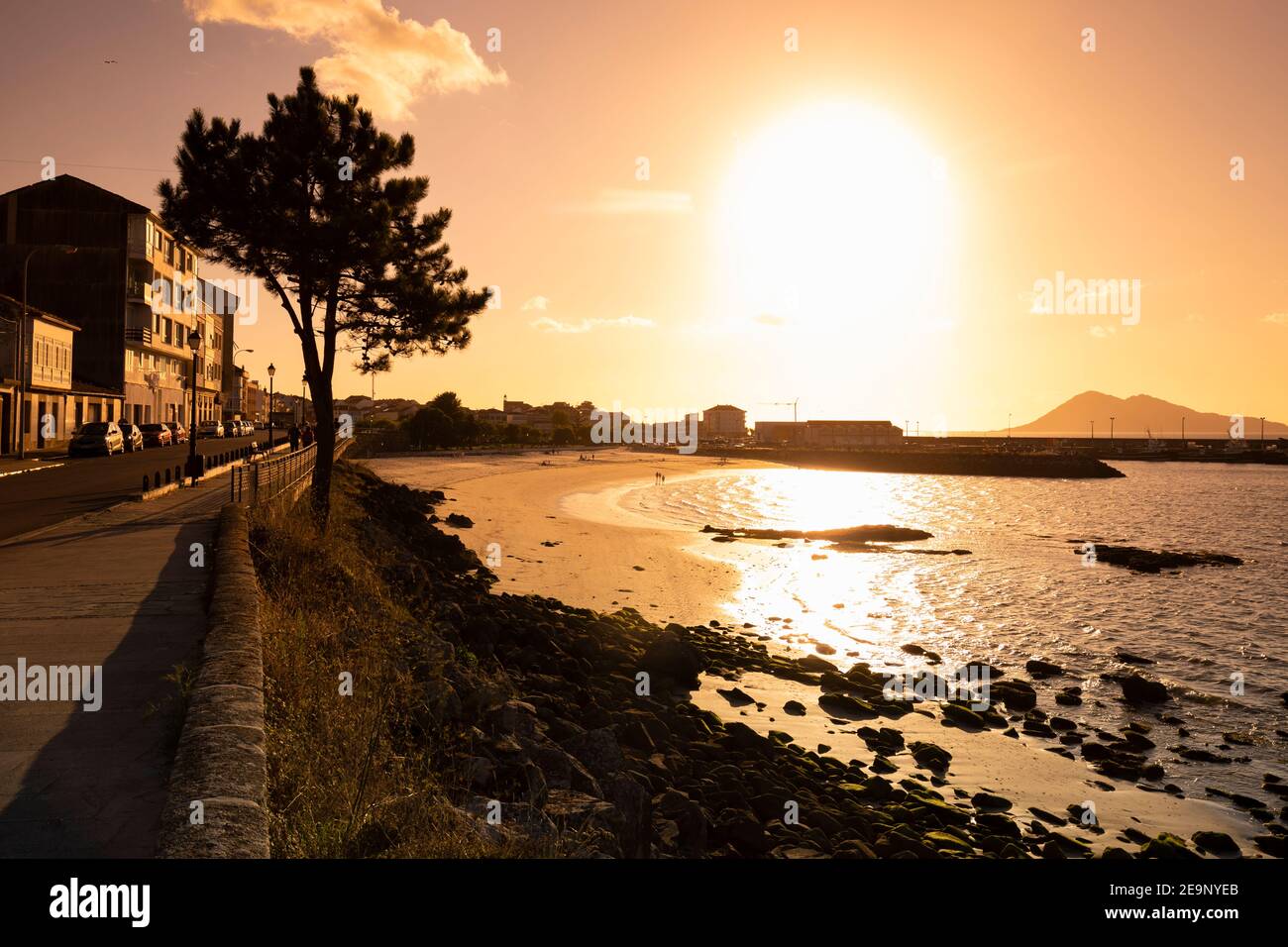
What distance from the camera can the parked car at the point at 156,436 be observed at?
2087 inches

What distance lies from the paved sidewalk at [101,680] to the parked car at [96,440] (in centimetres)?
3039

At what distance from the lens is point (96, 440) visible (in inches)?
1601

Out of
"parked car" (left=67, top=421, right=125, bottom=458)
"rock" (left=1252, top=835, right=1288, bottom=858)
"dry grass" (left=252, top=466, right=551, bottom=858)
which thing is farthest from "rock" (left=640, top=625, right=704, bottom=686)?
"parked car" (left=67, top=421, right=125, bottom=458)

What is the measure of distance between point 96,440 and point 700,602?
3550 centimetres

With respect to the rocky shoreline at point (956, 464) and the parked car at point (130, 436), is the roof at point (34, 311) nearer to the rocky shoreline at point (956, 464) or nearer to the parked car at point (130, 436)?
the parked car at point (130, 436)

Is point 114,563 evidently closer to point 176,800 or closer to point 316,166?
point 176,800

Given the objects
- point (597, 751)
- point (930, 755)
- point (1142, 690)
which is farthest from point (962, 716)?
point (597, 751)

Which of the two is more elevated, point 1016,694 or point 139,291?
point 139,291

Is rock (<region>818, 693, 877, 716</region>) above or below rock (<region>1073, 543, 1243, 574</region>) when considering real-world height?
below

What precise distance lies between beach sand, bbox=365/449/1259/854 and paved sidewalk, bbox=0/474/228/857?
9.46 m

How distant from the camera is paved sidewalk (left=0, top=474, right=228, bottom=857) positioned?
15.0 feet

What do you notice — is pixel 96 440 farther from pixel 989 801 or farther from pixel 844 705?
pixel 989 801

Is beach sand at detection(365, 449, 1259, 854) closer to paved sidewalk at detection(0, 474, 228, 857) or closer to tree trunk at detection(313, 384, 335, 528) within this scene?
tree trunk at detection(313, 384, 335, 528)

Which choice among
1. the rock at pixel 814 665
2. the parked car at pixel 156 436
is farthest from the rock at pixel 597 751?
the parked car at pixel 156 436
